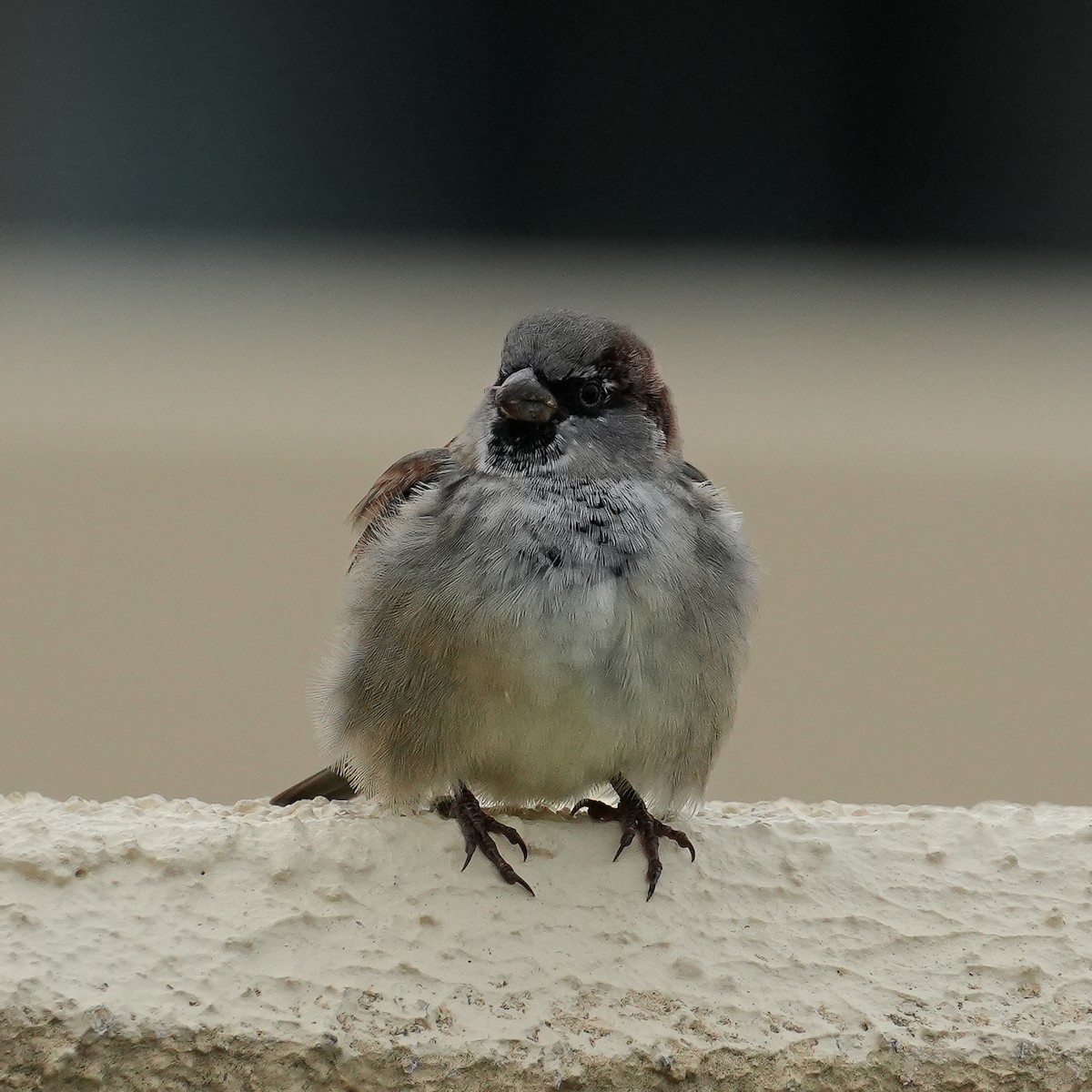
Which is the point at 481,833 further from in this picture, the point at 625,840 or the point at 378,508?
the point at 378,508

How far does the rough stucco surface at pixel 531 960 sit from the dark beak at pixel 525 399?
2.03ft

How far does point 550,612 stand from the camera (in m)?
1.95

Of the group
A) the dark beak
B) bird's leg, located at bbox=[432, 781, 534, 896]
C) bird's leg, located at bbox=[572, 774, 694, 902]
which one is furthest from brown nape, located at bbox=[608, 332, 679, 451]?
bird's leg, located at bbox=[432, 781, 534, 896]

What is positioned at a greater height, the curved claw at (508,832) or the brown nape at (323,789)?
the curved claw at (508,832)

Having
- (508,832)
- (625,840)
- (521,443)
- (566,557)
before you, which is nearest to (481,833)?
(508,832)

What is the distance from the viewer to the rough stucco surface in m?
1.44

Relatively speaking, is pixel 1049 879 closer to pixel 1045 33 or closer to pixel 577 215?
pixel 577 215

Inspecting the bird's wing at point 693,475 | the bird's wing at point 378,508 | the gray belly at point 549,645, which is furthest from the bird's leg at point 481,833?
the bird's wing at point 693,475

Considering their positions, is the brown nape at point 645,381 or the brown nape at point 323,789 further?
the brown nape at point 323,789

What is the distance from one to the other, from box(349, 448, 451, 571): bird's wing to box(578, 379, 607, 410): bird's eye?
20cm

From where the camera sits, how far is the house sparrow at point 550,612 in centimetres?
195

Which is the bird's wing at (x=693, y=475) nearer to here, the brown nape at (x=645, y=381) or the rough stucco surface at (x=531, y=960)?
the brown nape at (x=645, y=381)

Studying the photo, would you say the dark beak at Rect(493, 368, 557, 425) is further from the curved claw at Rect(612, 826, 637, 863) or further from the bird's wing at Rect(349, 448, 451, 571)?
the curved claw at Rect(612, 826, 637, 863)

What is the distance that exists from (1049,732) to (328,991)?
3.70 m
